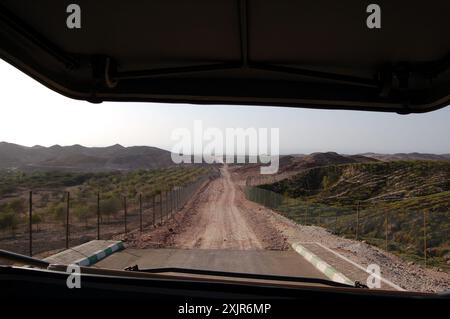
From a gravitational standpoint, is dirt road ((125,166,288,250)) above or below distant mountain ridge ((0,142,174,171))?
below

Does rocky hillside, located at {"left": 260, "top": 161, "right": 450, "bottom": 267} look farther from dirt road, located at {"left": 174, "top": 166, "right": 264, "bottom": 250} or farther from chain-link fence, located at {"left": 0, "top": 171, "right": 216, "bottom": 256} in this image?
chain-link fence, located at {"left": 0, "top": 171, "right": 216, "bottom": 256}

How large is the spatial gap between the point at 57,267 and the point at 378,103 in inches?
86.0

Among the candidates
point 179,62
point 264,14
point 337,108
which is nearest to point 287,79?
point 337,108

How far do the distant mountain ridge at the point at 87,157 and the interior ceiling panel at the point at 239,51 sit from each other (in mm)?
125890

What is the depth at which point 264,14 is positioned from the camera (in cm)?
208

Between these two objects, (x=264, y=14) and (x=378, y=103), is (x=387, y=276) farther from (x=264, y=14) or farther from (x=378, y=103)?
(x=264, y=14)

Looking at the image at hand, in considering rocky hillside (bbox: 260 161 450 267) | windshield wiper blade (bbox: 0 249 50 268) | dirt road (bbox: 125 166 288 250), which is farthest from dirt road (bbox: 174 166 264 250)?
windshield wiper blade (bbox: 0 249 50 268)

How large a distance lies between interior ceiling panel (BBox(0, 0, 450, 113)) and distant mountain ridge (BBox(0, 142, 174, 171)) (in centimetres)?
12589

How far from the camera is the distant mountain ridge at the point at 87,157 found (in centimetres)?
12775

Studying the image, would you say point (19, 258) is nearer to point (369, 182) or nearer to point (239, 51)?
point (239, 51)

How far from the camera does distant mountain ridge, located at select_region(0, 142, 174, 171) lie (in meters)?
128

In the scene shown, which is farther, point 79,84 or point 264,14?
point 79,84

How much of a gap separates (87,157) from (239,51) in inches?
5647
